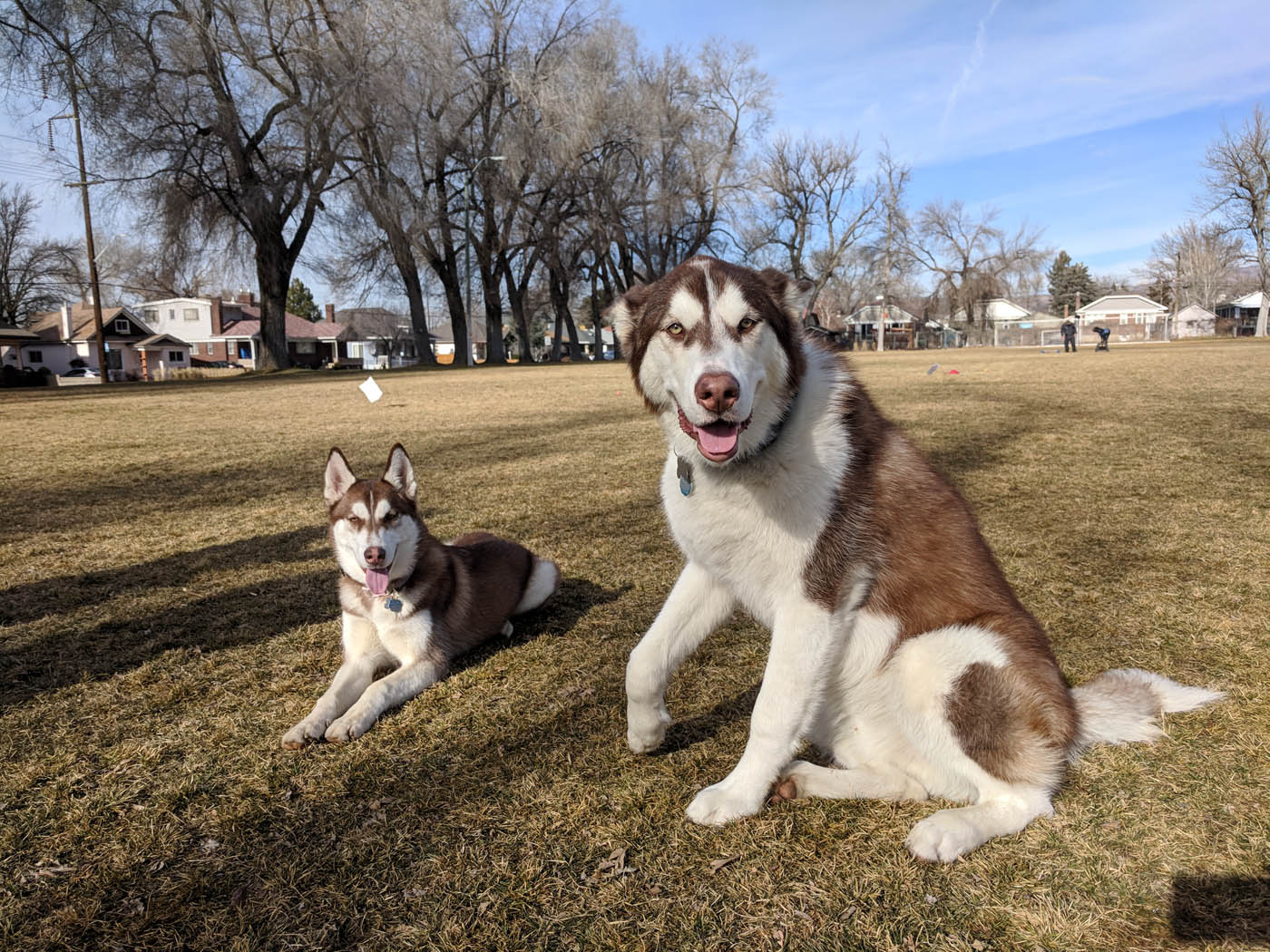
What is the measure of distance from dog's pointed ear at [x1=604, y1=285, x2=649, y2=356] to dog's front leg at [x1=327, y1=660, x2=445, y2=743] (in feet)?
6.25

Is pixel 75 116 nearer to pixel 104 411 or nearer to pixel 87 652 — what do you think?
pixel 104 411

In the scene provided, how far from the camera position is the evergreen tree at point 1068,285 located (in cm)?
Answer: 11806

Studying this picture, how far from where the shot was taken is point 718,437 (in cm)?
237

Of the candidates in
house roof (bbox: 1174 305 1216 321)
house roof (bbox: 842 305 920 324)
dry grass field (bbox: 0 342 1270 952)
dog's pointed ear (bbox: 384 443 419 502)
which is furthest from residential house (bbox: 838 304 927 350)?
dog's pointed ear (bbox: 384 443 419 502)

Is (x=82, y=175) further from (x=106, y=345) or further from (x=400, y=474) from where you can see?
(x=106, y=345)

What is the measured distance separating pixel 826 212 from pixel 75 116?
177 ft

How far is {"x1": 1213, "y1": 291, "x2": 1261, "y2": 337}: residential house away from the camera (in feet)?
272

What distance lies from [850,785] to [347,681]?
7.48 feet

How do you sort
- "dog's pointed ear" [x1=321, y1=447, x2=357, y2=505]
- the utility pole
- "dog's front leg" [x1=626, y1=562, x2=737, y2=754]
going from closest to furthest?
"dog's front leg" [x1=626, y1=562, x2=737, y2=754] < "dog's pointed ear" [x1=321, y1=447, x2=357, y2=505] < the utility pole

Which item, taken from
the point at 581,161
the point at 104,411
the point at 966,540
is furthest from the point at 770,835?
the point at 581,161

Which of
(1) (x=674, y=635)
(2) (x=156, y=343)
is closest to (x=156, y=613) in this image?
(1) (x=674, y=635)

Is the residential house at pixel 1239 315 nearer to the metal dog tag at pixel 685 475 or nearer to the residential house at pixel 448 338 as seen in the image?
the residential house at pixel 448 338

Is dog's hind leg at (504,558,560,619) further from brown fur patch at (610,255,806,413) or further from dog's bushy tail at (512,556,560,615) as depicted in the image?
brown fur patch at (610,255,806,413)

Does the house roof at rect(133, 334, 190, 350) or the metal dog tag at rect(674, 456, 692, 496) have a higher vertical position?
the house roof at rect(133, 334, 190, 350)
